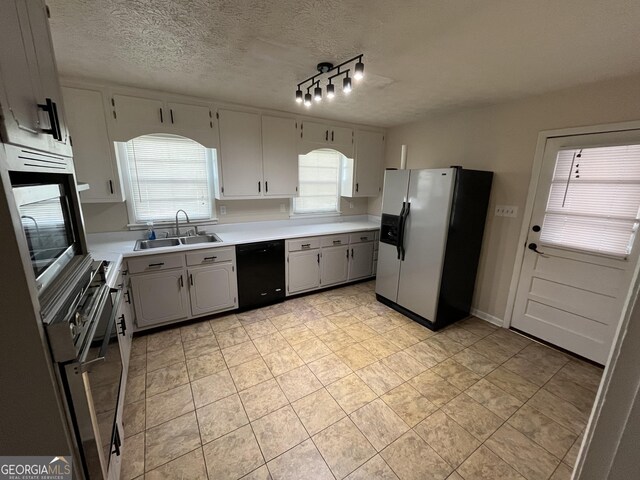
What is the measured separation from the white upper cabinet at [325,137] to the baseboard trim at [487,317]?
2.64 metres

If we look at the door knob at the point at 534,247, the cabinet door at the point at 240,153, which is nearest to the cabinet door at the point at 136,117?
the cabinet door at the point at 240,153

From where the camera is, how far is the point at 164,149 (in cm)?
294

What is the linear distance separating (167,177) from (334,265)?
7.53 feet

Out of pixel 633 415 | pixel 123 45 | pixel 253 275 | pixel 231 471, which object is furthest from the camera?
pixel 253 275

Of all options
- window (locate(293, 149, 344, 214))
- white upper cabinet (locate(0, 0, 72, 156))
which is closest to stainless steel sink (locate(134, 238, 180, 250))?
window (locate(293, 149, 344, 214))

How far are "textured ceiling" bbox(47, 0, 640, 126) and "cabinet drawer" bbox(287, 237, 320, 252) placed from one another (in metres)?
1.65

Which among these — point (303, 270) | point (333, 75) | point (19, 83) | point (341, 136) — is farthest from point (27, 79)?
point (341, 136)

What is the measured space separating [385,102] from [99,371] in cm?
312

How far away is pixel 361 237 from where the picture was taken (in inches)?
151

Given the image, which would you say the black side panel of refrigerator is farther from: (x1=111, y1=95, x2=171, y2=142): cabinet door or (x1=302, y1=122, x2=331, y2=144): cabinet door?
(x1=111, y1=95, x2=171, y2=142): cabinet door

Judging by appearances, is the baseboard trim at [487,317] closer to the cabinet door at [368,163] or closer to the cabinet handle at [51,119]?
the cabinet door at [368,163]

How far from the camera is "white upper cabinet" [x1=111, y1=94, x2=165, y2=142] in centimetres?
247

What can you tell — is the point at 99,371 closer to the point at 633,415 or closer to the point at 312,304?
the point at 633,415

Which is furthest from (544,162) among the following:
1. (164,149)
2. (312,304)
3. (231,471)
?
Answer: (164,149)
